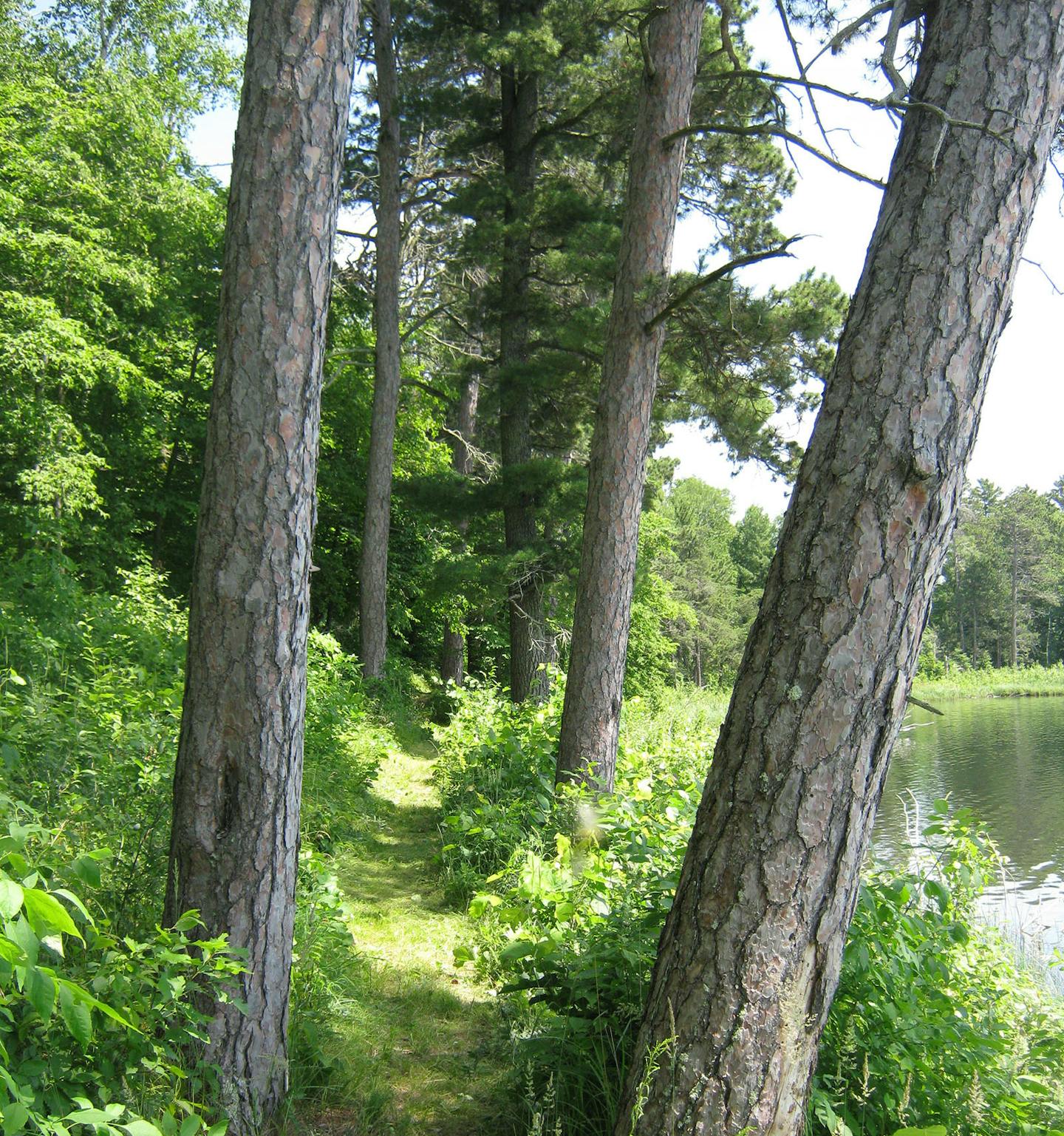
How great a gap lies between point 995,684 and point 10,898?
51.1 meters

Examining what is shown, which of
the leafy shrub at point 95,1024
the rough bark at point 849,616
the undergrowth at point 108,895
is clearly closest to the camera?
the leafy shrub at point 95,1024

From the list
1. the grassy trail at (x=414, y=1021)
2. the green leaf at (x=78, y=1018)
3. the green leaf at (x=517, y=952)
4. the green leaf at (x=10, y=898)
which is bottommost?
the grassy trail at (x=414, y=1021)

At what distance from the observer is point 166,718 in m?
4.69

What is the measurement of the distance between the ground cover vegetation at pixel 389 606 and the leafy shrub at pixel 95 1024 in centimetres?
1

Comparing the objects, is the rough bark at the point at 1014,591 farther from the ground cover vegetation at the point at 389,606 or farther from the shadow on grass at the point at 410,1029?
the shadow on grass at the point at 410,1029

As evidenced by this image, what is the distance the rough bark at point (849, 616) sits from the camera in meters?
2.32

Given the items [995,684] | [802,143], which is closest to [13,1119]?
[802,143]

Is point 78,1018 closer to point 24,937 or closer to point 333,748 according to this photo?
point 24,937

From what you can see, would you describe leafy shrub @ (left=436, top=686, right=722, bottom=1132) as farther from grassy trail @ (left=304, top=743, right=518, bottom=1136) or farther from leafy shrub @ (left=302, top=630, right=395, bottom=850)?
leafy shrub @ (left=302, top=630, right=395, bottom=850)

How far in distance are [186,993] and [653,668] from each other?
68.4ft

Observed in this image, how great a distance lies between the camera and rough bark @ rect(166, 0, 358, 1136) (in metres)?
2.80

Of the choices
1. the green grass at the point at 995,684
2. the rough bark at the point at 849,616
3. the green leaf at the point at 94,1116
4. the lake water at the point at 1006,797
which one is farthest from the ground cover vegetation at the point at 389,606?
the green grass at the point at 995,684

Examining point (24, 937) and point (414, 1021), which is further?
point (414, 1021)

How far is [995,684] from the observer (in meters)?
45.2
